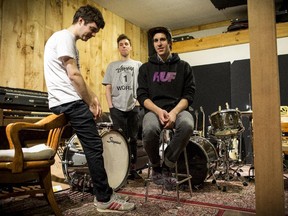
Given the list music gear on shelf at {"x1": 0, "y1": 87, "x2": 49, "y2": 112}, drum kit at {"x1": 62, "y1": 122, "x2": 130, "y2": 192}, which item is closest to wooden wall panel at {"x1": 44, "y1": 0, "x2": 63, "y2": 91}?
music gear on shelf at {"x1": 0, "y1": 87, "x2": 49, "y2": 112}

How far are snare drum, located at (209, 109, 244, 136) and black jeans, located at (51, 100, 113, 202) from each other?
160cm

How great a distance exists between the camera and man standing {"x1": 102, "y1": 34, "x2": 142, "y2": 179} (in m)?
3.26

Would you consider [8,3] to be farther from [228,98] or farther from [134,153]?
[228,98]

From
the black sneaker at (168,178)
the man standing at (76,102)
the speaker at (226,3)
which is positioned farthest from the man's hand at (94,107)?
the speaker at (226,3)

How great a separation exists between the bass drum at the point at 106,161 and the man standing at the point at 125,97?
0.51m

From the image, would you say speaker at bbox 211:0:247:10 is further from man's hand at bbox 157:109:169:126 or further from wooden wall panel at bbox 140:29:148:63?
man's hand at bbox 157:109:169:126

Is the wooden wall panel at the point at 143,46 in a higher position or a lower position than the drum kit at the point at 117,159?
higher

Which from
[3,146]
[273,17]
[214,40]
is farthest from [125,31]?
[273,17]

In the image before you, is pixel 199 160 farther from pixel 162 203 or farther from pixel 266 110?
pixel 266 110

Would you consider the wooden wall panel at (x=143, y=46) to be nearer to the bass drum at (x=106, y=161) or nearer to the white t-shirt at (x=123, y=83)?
the white t-shirt at (x=123, y=83)

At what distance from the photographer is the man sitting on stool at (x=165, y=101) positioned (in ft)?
7.29

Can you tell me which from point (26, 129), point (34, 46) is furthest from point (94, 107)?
point (34, 46)

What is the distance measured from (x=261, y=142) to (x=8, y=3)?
10.9 feet

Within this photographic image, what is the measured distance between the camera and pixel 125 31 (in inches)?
217
